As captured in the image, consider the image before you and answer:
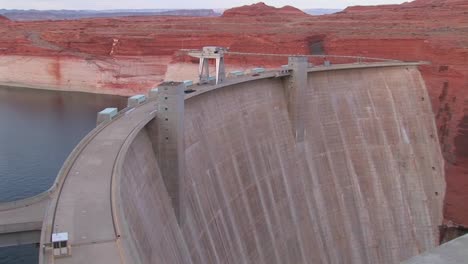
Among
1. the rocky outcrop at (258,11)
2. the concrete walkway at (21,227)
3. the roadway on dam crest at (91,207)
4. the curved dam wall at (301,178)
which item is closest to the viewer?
the roadway on dam crest at (91,207)

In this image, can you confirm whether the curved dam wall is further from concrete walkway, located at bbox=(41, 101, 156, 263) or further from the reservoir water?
the reservoir water

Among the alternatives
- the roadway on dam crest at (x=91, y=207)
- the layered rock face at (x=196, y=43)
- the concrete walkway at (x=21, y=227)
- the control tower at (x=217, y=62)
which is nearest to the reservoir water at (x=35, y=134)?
the layered rock face at (x=196, y=43)

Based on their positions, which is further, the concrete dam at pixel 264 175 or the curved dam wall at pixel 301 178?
the curved dam wall at pixel 301 178

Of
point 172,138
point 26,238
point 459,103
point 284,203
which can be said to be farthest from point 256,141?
point 459,103

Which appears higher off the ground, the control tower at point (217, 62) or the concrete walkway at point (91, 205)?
the control tower at point (217, 62)

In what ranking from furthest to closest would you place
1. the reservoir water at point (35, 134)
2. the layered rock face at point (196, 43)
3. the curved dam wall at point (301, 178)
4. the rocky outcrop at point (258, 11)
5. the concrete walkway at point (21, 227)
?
the rocky outcrop at point (258, 11) → the layered rock face at point (196, 43) → the reservoir water at point (35, 134) → the curved dam wall at point (301, 178) → the concrete walkway at point (21, 227)

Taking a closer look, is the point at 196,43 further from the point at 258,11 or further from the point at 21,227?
the point at 21,227

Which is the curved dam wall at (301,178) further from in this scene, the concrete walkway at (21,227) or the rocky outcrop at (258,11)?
the rocky outcrop at (258,11)
